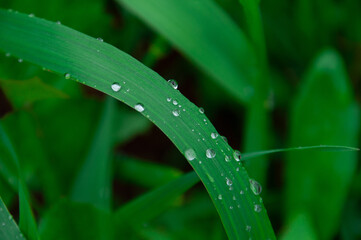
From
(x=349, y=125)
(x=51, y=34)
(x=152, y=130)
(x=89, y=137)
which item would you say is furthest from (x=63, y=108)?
(x=349, y=125)

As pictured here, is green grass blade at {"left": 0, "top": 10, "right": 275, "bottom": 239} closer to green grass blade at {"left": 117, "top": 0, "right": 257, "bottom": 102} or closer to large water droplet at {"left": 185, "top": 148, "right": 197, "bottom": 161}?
large water droplet at {"left": 185, "top": 148, "right": 197, "bottom": 161}

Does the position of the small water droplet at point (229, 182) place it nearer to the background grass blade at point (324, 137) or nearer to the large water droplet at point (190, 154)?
the large water droplet at point (190, 154)

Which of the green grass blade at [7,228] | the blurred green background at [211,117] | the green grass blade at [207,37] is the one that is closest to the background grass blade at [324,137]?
the blurred green background at [211,117]

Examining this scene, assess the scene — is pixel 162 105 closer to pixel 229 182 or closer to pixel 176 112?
pixel 176 112

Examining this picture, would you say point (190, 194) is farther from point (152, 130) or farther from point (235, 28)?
point (235, 28)

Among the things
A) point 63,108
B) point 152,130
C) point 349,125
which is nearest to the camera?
point 349,125

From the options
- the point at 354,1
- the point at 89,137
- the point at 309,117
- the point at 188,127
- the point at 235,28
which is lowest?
the point at 188,127

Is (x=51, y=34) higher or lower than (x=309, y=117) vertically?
lower

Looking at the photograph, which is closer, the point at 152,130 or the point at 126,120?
the point at 126,120
